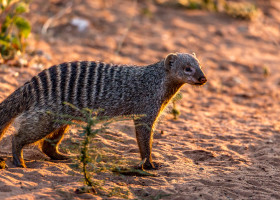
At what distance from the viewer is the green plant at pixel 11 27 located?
7062mm

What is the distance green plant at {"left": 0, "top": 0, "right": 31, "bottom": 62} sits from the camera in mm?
7062

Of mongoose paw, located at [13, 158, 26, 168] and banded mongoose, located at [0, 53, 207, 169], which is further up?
banded mongoose, located at [0, 53, 207, 169]

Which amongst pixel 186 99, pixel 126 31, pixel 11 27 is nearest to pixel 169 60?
pixel 186 99

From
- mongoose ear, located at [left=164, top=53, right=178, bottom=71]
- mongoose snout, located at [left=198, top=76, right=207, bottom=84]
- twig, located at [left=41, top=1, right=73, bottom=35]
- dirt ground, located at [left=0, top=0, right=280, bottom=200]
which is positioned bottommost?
dirt ground, located at [left=0, top=0, right=280, bottom=200]

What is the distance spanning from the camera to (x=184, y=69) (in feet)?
15.9

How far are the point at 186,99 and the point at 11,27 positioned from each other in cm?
334

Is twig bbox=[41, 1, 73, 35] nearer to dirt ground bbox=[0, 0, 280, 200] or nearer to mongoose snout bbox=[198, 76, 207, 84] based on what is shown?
dirt ground bbox=[0, 0, 280, 200]

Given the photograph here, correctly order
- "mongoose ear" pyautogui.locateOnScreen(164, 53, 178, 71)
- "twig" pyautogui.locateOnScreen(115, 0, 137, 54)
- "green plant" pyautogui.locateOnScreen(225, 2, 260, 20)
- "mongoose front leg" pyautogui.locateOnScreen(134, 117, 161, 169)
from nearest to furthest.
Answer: "mongoose front leg" pyautogui.locateOnScreen(134, 117, 161, 169) → "mongoose ear" pyautogui.locateOnScreen(164, 53, 178, 71) → "twig" pyautogui.locateOnScreen(115, 0, 137, 54) → "green plant" pyautogui.locateOnScreen(225, 2, 260, 20)

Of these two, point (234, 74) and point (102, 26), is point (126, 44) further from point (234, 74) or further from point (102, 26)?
point (234, 74)

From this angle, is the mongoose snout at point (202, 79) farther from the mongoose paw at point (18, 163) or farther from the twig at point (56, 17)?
the twig at point (56, 17)

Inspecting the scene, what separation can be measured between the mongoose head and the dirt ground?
3.31 ft

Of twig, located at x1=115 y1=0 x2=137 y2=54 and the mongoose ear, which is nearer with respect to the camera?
the mongoose ear

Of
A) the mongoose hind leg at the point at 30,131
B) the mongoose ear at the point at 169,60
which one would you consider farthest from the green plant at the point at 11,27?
the mongoose ear at the point at 169,60

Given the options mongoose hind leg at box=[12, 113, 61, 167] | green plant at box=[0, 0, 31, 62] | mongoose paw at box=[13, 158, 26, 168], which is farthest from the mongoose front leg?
green plant at box=[0, 0, 31, 62]
